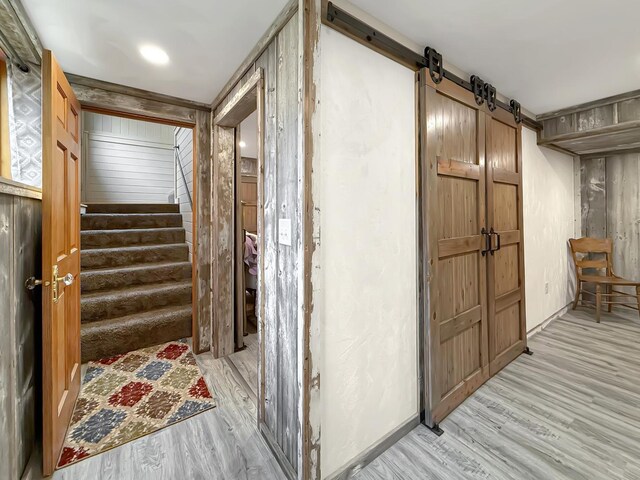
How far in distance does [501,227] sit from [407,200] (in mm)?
1240

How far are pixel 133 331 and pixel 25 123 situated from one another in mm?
1863

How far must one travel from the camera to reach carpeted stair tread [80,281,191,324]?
2.74m

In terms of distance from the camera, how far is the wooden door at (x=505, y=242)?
2236mm

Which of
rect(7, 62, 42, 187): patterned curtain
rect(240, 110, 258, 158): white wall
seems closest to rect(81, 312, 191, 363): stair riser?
rect(7, 62, 42, 187): patterned curtain

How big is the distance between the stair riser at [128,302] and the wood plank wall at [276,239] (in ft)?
6.50

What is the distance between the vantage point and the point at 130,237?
3.71m

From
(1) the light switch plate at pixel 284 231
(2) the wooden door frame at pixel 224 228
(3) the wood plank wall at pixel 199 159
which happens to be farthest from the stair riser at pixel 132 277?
(1) the light switch plate at pixel 284 231

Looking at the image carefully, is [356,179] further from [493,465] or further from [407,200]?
[493,465]

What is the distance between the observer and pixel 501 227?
7.82 feet

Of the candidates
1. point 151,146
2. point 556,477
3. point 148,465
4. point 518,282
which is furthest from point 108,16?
point 151,146

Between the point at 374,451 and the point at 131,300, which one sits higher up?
the point at 131,300

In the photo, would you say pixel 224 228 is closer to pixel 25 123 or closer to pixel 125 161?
pixel 25 123

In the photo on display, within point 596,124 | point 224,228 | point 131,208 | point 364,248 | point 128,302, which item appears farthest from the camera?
point 131,208

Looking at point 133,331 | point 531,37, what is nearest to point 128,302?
point 133,331
